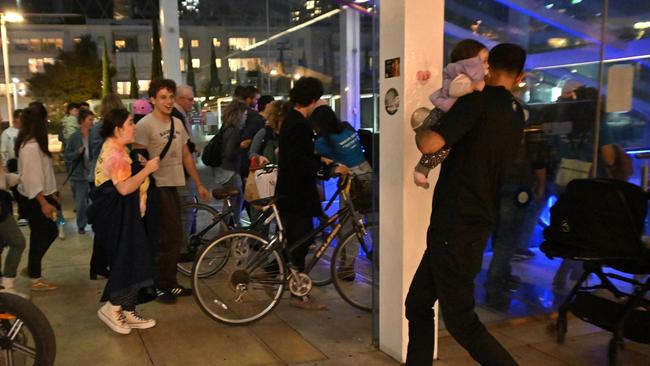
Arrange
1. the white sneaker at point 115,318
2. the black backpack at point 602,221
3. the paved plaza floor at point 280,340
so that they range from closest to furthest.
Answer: the black backpack at point 602,221 → the paved plaza floor at point 280,340 → the white sneaker at point 115,318

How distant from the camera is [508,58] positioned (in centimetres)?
256

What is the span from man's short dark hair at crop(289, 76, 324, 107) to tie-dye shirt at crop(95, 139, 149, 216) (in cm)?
140

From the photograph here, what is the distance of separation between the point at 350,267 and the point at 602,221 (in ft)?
6.72

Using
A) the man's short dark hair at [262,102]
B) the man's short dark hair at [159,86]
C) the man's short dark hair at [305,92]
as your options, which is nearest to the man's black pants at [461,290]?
the man's short dark hair at [305,92]

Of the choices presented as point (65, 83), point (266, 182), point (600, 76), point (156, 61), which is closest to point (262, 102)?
point (266, 182)

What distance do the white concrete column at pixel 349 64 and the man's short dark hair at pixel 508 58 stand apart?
10.4 metres

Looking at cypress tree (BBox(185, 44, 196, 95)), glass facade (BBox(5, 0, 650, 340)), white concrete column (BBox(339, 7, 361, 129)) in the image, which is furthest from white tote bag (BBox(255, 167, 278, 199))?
cypress tree (BBox(185, 44, 196, 95))

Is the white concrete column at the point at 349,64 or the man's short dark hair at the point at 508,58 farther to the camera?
the white concrete column at the point at 349,64

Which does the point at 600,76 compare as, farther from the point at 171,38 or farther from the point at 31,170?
the point at 171,38

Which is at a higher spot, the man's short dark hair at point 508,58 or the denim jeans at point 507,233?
the man's short dark hair at point 508,58

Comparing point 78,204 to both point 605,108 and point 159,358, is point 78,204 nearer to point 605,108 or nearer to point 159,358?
point 159,358

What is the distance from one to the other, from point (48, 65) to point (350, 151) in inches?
1406

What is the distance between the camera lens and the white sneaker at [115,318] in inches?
164

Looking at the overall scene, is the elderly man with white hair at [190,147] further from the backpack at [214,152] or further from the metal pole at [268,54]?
the metal pole at [268,54]
